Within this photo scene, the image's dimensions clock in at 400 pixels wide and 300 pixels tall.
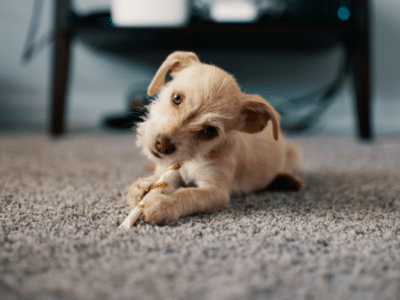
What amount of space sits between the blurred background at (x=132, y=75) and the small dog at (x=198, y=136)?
1.60m

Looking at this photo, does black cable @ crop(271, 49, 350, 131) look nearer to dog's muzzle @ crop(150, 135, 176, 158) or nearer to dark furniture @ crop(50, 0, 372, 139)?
dark furniture @ crop(50, 0, 372, 139)

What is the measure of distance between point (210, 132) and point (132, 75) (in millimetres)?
1876

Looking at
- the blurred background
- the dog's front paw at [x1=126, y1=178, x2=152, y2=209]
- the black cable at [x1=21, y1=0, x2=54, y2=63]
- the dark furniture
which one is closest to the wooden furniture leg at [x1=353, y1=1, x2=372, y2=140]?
the dark furniture

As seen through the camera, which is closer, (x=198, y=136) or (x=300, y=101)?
(x=198, y=136)

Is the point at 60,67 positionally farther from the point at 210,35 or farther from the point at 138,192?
the point at 138,192

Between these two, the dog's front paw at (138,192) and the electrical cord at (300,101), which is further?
the electrical cord at (300,101)

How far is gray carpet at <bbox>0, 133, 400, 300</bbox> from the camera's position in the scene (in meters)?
0.43

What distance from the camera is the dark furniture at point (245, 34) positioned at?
70.6 inches

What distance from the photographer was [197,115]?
0.75 metres

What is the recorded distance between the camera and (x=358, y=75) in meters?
1.87

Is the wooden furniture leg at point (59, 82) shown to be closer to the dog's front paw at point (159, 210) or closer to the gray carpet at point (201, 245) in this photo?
the gray carpet at point (201, 245)

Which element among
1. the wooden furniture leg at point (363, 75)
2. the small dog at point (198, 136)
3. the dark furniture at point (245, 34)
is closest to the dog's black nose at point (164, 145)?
the small dog at point (198, 136)

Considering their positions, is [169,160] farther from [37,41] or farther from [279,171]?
[37,41]

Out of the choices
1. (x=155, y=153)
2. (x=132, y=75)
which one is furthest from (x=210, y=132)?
(x=132, y=75)
